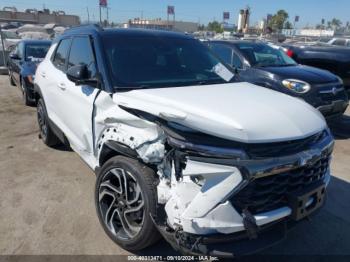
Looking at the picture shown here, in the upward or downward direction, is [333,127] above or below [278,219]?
below

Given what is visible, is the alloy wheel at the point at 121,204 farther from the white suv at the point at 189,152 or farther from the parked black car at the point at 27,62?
the parked black car at the point at 27,62

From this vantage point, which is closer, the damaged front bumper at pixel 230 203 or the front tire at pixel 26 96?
the damaged front bumper at pixel 230 203

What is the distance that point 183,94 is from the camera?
2.77 metres

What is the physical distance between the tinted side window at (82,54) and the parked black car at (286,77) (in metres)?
2.78

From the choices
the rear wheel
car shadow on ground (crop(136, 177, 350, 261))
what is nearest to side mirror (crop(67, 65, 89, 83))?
car shadow on ground (crop(136, 177, 350, 261))

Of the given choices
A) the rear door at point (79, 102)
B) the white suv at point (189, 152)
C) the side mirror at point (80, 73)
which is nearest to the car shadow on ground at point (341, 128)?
the white suv at point (189, 152)

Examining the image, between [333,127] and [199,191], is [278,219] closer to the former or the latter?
[199,191]

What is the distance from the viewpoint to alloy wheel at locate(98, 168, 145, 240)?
8.52 ft

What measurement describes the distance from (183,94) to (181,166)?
81 centimetres

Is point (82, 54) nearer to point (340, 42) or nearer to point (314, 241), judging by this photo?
point (314, 241)

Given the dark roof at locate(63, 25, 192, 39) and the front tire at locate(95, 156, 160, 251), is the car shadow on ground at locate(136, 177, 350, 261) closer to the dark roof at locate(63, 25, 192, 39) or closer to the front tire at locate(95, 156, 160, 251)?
the front tire at locate(95, 156, 160, 251)

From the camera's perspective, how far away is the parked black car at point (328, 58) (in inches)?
338

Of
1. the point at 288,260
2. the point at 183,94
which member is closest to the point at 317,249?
the point at 288,260

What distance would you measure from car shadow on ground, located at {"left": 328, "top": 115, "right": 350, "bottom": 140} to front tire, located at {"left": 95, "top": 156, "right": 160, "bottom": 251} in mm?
4907
